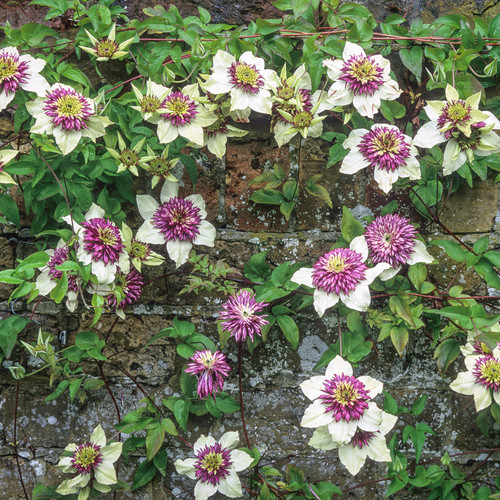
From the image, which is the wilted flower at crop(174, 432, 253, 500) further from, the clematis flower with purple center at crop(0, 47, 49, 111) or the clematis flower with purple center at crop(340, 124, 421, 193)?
the clematis flower with purple center at crop(0, 47, 49, 111)

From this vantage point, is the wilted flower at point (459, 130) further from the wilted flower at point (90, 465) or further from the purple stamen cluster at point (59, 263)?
the wilted flower at point (90, 465)

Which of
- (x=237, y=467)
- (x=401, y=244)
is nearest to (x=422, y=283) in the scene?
(x=401, y=244)

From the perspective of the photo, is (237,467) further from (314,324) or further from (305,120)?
(305,120)

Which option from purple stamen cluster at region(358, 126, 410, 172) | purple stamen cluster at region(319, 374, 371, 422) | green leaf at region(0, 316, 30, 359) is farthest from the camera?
green leaf at region(0, 316, 30, 359)

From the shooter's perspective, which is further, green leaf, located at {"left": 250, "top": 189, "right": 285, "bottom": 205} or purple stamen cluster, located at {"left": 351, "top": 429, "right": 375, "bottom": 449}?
green leaf, located at {"left": 250, "top": 189, "right": 285, "bottom": 205}

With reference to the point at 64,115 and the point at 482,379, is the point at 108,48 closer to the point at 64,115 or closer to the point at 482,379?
the point at 64,115

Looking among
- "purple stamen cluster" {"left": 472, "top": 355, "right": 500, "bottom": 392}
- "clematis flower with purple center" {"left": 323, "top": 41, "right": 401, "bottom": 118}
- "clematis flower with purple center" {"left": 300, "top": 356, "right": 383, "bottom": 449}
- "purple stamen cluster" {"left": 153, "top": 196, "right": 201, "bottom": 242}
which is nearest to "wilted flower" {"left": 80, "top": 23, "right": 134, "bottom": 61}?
"purple stamen cluster" {"left": 153, "top": 196, "right": 201, "bottom": 242}
